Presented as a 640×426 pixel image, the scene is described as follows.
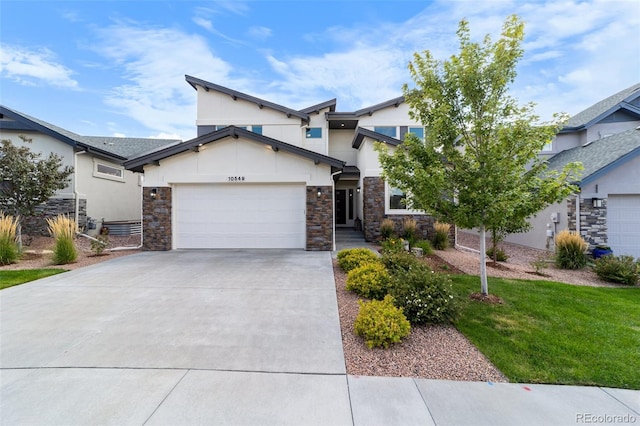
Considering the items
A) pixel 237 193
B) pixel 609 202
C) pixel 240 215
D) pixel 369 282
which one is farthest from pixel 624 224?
pixel 237 193

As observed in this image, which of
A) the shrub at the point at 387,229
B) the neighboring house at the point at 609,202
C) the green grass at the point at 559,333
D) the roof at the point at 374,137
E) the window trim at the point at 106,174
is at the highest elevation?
the roof at the point at 374,137

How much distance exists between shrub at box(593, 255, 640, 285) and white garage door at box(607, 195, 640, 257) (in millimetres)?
3366

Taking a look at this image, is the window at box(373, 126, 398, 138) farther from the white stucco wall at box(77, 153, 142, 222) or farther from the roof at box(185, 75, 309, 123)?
the white stucco wall at box(77, 153, 142, 222)

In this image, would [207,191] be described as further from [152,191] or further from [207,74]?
[207,74]

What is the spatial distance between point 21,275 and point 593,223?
1878 cm

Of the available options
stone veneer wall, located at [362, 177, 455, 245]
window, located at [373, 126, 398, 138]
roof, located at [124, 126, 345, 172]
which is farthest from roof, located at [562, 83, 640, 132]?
roof, located at [124, 126, 345, 172]

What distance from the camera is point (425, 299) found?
432 centimetres

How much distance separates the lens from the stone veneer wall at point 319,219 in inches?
411

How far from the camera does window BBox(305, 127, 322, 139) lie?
51.4ft

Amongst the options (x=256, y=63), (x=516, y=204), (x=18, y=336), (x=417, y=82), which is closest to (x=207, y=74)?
(x=256, y=63)

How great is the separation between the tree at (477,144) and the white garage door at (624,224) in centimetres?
784

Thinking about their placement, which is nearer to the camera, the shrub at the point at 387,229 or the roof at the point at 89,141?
the shrub at the point at 387,229

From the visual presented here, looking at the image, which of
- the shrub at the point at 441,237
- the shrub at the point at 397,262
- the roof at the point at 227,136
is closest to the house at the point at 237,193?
the roof at the point at 227,136

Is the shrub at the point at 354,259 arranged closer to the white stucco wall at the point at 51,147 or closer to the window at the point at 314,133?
the window at the point at 314,133
